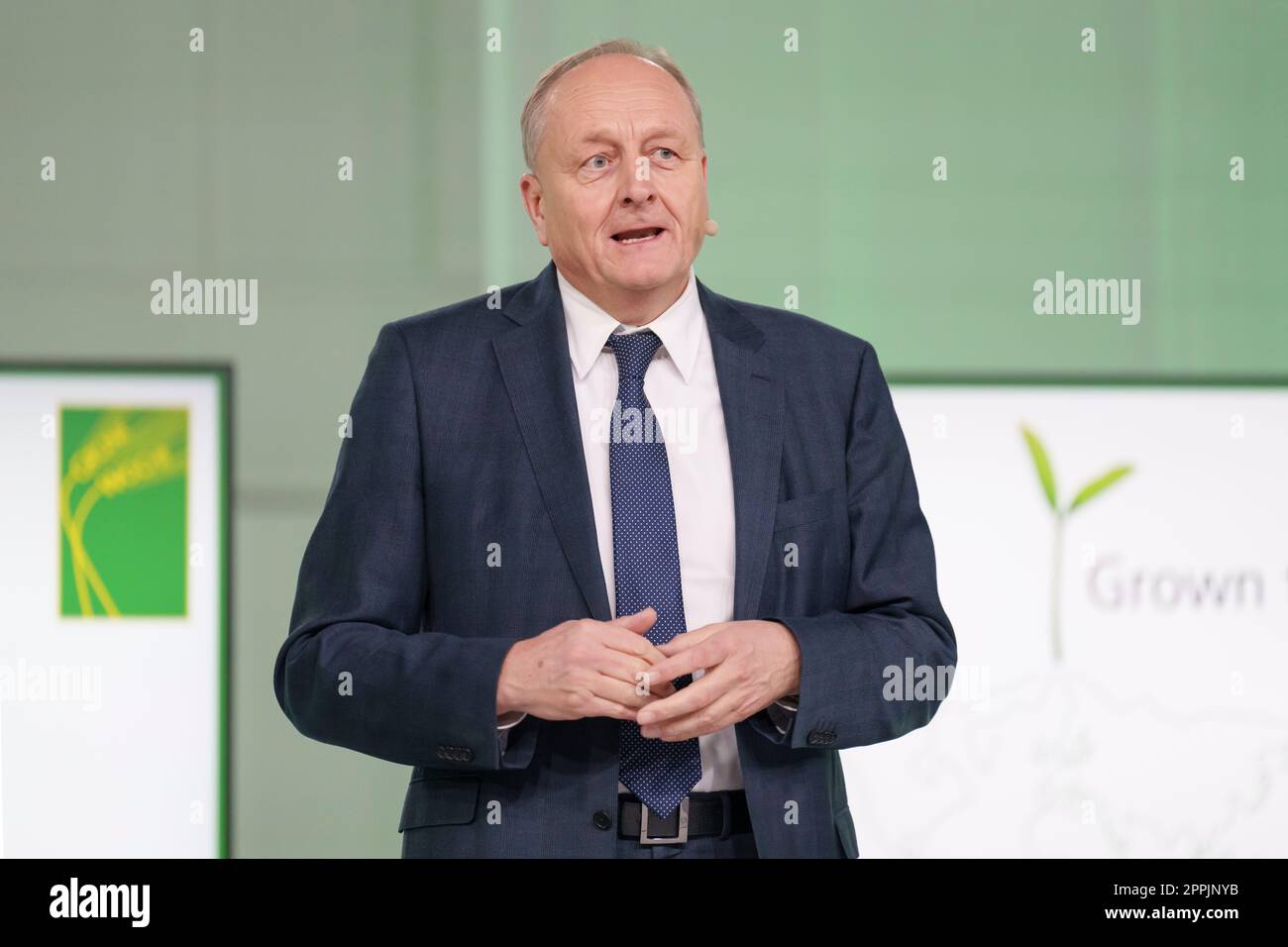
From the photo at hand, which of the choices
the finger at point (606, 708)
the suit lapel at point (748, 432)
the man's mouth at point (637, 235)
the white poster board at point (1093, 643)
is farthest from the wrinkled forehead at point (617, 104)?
the white poster board at point (1093, 643)

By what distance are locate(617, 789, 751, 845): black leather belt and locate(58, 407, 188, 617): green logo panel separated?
2202 mm

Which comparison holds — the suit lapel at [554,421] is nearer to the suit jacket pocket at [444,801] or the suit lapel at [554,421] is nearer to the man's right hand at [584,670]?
the man's right hand at [584,670]

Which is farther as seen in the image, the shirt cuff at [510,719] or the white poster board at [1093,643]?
the white poster board at [1093,643]

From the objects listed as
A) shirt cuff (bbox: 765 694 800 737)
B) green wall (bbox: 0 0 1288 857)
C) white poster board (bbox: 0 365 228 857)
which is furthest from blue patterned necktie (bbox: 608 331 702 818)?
white poster board (bbox: 0 365 228 857)

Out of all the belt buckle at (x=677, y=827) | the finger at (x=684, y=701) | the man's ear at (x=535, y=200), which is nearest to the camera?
the finger at (x=684, y=701)

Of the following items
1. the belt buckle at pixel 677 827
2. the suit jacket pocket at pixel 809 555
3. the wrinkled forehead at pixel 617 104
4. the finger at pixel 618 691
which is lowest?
the belt buckle at pixel 677 827

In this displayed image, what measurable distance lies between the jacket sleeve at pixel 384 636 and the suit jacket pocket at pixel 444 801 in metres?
0.05

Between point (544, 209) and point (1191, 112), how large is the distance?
2554 mm

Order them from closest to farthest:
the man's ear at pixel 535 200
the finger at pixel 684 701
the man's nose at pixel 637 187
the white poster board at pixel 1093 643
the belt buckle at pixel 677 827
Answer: the finger at pixel 684 701 → the belt buckle at pixel 677 827 → the man's nose at pixel 637 187 → the man's ear at pixel 535 200 → the white poster board at pixel 1093 643

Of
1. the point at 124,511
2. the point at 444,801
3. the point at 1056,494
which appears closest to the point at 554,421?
the point at 444,801

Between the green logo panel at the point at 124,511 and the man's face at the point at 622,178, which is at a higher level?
the man's face at the point at 622,178

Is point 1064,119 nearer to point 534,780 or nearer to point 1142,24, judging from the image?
point 1142,24

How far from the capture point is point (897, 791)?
376 cm

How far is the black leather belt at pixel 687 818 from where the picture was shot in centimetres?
181
